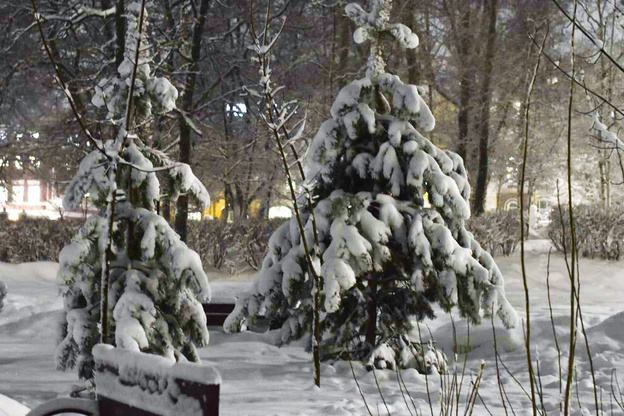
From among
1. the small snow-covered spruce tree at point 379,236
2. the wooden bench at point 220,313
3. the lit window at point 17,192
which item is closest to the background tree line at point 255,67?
the wooden bench at point 220,313

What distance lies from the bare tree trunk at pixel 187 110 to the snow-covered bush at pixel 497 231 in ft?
24.2

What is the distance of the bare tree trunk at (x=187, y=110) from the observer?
14.3 metres

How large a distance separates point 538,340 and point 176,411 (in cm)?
624

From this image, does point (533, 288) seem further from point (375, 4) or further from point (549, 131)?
point (549, 131)

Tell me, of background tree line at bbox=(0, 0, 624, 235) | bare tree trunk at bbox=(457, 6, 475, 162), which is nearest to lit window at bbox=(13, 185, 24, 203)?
background tree line at bbox=(0, 0, 624, 235)

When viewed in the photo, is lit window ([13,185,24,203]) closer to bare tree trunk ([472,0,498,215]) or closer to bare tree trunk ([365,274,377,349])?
bare tree trunk ([472,0,498,215])

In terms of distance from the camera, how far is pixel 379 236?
7.06m

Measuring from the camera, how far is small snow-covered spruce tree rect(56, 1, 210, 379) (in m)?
6.25

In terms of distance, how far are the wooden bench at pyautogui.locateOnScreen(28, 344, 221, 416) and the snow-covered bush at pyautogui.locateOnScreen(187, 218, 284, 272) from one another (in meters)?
13.4

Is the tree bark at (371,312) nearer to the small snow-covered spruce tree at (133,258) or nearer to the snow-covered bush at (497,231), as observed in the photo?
the small snow-covered spruce tree at (133,258)

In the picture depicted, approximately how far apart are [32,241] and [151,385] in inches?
612

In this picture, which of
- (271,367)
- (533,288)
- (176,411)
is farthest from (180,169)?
(533,288)

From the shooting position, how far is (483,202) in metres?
21.1

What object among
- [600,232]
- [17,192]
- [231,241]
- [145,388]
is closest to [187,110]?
[231,241]
